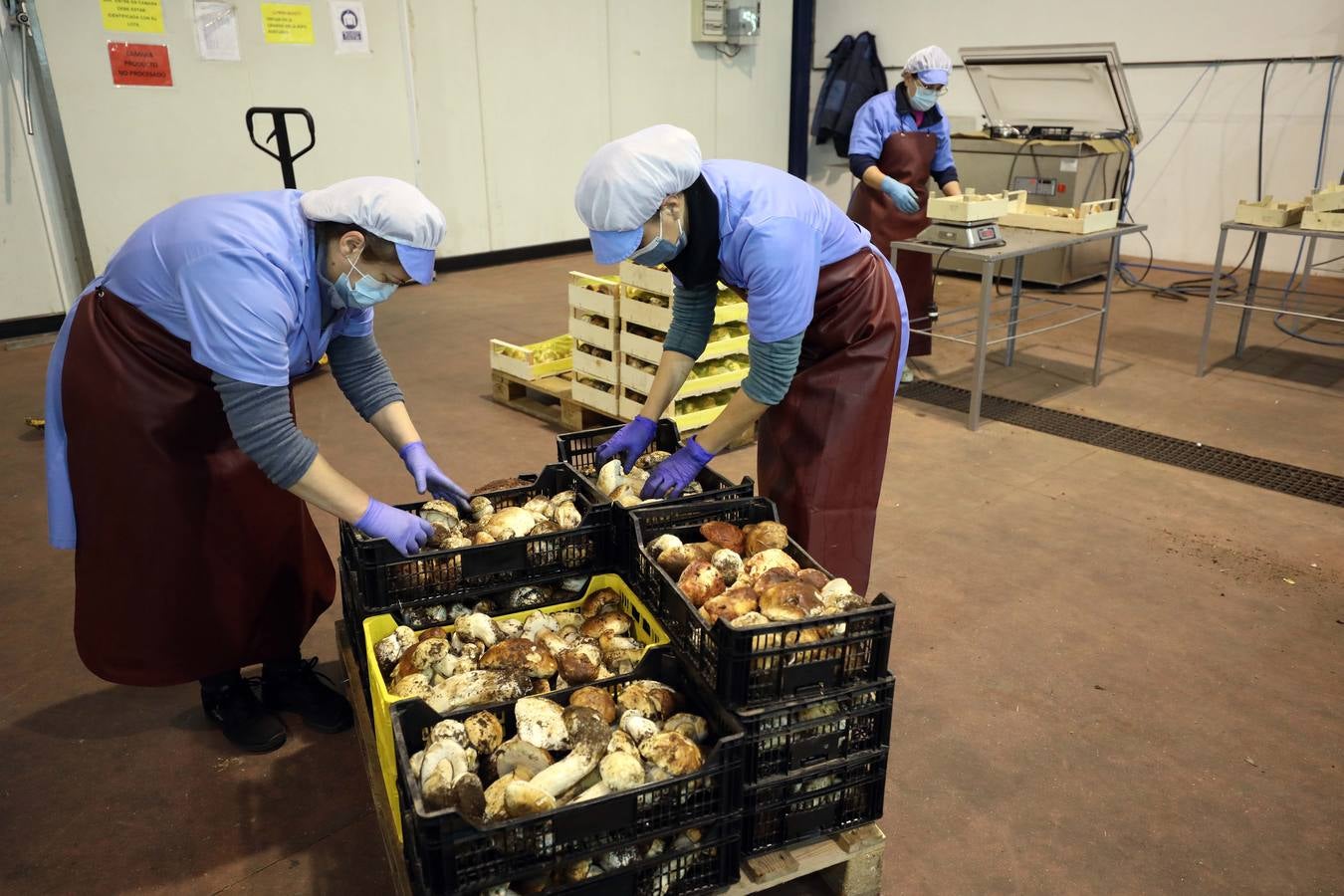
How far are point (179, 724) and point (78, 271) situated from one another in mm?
5072

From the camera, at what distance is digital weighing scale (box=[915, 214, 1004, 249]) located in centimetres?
452

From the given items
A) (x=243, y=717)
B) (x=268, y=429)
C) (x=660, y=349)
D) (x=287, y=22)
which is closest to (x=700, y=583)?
A: (x=268, y=429)

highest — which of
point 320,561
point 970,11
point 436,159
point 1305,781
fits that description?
point 970,11

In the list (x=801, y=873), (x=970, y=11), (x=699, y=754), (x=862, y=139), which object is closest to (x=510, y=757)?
(x=699, y=754)

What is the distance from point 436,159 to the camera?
7.86 meters

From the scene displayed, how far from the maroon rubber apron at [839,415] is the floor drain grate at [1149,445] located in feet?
8.16

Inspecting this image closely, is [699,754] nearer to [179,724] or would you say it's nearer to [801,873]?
[801,873]

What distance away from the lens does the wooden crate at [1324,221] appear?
4.76m

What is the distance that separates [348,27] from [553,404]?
4044 millimetres

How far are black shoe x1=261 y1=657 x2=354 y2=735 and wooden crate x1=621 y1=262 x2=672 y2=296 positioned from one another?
6.99 ft

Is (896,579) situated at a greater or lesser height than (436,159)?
lesser

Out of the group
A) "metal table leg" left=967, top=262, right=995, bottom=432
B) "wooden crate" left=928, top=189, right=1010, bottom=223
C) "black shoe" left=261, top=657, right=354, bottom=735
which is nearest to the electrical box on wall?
"wooden crate" left=928, top=189, right=1010, bottom=223

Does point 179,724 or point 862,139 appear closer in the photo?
point 179,724

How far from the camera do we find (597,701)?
1.63 m
